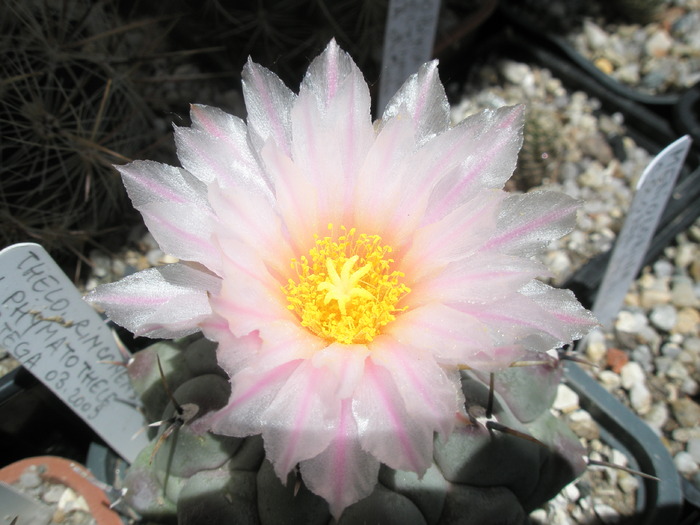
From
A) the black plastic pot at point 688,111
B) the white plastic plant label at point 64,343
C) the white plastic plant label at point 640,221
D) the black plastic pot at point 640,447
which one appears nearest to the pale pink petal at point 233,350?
the white plastic plant label at point 64,343

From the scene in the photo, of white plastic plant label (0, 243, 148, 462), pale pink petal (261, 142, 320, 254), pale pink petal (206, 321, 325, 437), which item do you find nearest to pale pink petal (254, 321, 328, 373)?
pale pink petal (206, 321, 325, 437)

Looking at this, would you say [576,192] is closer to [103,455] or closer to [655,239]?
[655,239]

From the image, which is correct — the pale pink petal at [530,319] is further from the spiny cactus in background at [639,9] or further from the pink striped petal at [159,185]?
the spiny cactus in background at [639,9]

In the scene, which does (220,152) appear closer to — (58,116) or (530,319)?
(530,319)

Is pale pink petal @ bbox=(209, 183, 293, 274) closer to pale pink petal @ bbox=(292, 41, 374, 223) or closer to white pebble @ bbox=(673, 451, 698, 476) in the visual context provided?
pale pink petal @ bbox=(292, 41, 374, 223)

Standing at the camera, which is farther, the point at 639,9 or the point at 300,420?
the point at 639,9

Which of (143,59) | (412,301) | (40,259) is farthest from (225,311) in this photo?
(143,59)

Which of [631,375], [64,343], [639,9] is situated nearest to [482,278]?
[64,343]
